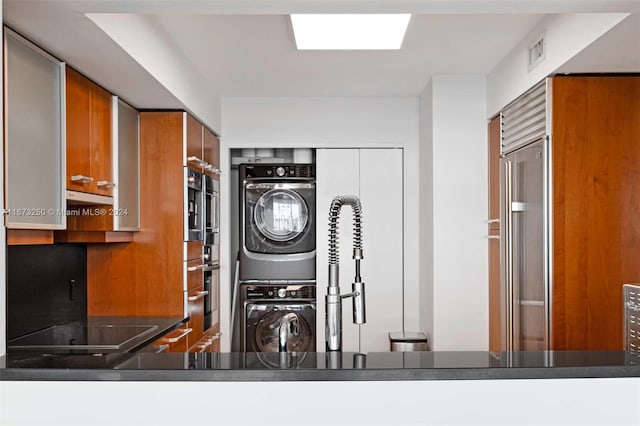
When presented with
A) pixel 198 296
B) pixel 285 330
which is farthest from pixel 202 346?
pixel 285 330

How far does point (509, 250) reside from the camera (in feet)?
13.6

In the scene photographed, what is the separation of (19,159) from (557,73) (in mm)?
2468

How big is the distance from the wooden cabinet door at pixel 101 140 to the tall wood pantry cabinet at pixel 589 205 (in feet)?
7.39

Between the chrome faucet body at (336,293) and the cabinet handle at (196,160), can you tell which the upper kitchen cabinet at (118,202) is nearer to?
the cabinet handle at (196,160)

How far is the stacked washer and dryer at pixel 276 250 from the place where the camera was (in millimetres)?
5633

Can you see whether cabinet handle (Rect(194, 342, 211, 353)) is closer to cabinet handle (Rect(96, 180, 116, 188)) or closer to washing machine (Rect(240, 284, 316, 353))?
washing machine (Rect(240, 284, 316, 353))

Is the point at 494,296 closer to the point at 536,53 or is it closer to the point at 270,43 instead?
the point at 536,53

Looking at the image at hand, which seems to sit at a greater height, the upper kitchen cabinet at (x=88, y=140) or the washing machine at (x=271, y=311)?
the upper kitchen cabinet at (x=88, y=140)

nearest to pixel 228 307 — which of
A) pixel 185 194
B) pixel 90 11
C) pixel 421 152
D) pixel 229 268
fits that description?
pixel 229 268

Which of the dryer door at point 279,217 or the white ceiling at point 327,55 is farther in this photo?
the dryer door at point 279,217

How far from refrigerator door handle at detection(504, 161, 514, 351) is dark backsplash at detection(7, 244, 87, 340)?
253 centimetres

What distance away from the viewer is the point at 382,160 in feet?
18.4

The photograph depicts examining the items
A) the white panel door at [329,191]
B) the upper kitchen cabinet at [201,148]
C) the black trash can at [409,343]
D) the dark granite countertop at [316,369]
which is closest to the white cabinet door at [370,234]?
the white panel door at [329,191]
